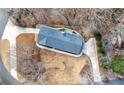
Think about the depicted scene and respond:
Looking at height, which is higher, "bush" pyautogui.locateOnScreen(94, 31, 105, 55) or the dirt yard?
"bush" pyautogui.locateOnScreen(94, 31, 105, 55)

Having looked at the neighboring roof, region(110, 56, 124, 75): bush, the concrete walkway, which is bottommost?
region(110, 56, 124, 75): bush

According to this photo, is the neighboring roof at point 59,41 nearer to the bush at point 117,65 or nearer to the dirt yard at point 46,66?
the dirt yard at point 46,66

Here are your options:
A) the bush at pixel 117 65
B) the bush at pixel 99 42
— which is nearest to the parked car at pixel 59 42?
the bush at pixel 99 42

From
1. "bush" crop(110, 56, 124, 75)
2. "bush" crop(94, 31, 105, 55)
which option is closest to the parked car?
"bush" crop(94, 31, 105, 55)

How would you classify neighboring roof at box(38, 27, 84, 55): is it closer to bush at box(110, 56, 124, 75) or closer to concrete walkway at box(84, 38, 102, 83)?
concrete walkway at box(84, 38, 102, 83)

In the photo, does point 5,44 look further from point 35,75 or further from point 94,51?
point 94,51

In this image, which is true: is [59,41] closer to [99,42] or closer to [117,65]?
[99,42]
